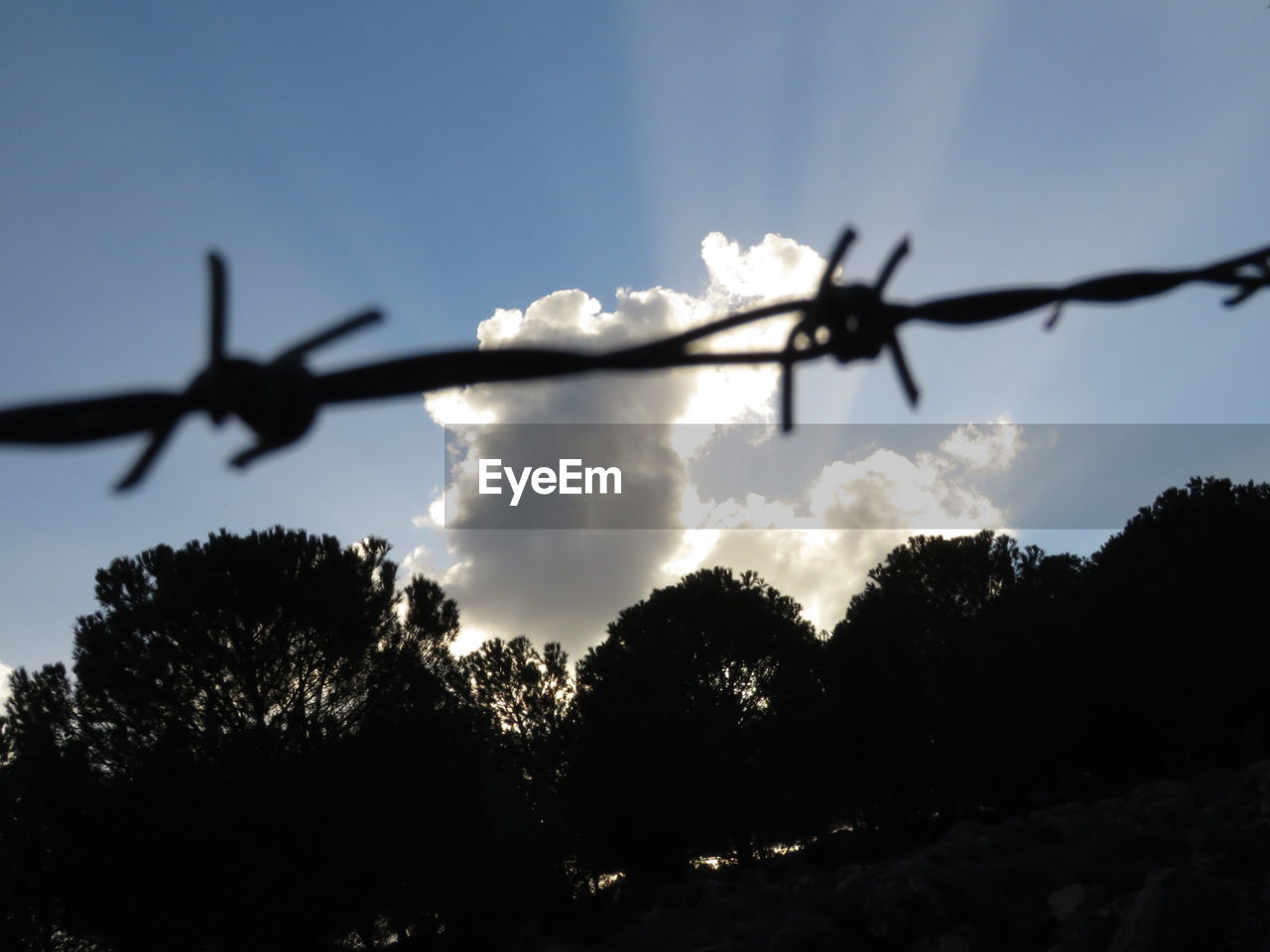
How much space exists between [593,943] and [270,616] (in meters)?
10.9

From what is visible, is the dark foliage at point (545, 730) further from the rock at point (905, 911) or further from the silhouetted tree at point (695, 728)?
the rock at point (905, 911)

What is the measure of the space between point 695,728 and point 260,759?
610 inches

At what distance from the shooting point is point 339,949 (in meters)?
19.0

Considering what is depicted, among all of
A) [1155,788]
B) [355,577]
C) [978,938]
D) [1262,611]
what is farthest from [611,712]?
[1262,611]

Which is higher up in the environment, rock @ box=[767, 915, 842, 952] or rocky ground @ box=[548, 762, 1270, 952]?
rocky ground @ box=[548, 762, 1270, 952]

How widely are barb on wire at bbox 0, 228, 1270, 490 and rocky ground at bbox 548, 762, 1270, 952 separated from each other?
336 inches

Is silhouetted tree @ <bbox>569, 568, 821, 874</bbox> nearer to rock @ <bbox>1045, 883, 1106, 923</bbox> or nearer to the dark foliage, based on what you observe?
the dark foliage

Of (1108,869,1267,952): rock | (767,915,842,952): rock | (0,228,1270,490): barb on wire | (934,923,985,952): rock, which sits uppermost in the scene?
(0,228,1270,490): barb on wire

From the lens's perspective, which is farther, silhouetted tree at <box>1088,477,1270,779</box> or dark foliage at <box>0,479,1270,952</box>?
silhouetted tree at <box>1088,477,1270,779</box>

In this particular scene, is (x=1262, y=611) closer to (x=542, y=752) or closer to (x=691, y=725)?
(x=691, y=725)

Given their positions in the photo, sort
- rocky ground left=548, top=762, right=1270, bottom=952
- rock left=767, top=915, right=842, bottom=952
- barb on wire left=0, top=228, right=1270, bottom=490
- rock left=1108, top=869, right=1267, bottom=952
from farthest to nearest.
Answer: rock left=767, top=915, right=842, bottom=952 → rocky ground left=548, top=762, right=1270, bottom=952 → rock left=1108, top=869, right=1267, bottom=952 → barb on wire left=0, top=228, right=1270, bottom=490

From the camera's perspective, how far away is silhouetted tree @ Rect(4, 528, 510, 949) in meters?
17.2

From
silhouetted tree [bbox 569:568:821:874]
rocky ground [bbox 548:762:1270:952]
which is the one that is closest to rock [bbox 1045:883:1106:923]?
rocky ground [bbox 548:762:1270:952]

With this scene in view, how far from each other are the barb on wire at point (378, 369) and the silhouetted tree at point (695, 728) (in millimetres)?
29207
